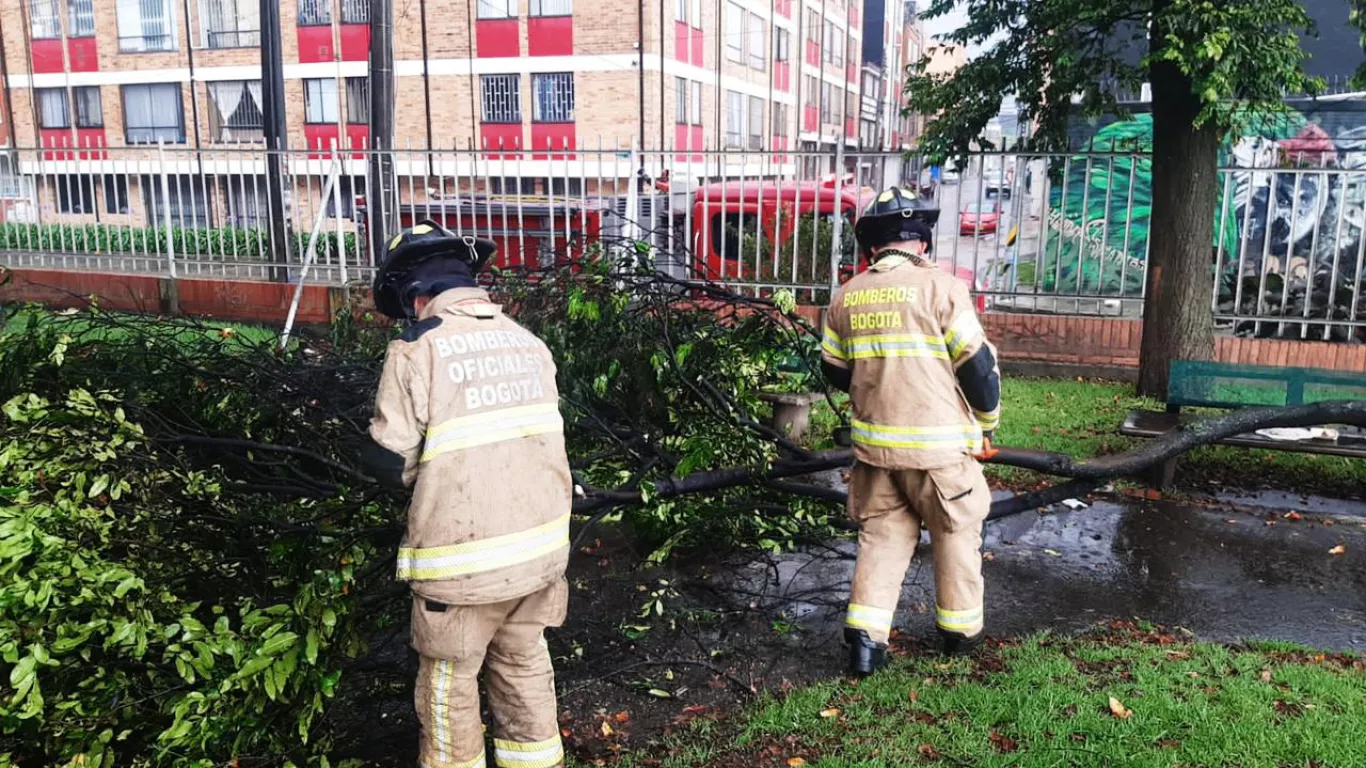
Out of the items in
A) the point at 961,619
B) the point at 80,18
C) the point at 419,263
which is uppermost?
the point at 80,18

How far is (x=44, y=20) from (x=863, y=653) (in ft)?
137

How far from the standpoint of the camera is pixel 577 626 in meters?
4.40

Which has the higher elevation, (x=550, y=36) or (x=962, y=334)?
(x=550, y=36)

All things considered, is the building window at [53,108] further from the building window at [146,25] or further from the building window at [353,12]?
the building window at [353,12]

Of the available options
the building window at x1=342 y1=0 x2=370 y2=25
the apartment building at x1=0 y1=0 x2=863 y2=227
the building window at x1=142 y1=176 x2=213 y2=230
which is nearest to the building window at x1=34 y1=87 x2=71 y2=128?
the apartment building at x1=0 y1=0 x2=863 y2=227

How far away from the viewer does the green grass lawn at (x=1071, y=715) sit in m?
3.11

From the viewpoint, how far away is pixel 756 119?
132 feet

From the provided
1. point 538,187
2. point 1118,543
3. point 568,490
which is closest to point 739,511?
point 568,490

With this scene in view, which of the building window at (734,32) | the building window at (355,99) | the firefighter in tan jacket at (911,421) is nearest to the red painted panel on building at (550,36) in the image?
the building window at (355,99)

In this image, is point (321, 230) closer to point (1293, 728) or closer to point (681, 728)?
point (681, 728)

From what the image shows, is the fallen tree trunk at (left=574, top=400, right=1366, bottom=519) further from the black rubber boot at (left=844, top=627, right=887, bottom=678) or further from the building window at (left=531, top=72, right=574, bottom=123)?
the building window at (left=531, top=72, right=574, bottom=123)

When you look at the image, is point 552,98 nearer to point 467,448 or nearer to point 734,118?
point 734,118

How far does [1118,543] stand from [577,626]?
9.55 feet

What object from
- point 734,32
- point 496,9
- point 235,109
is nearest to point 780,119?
point 734,32
